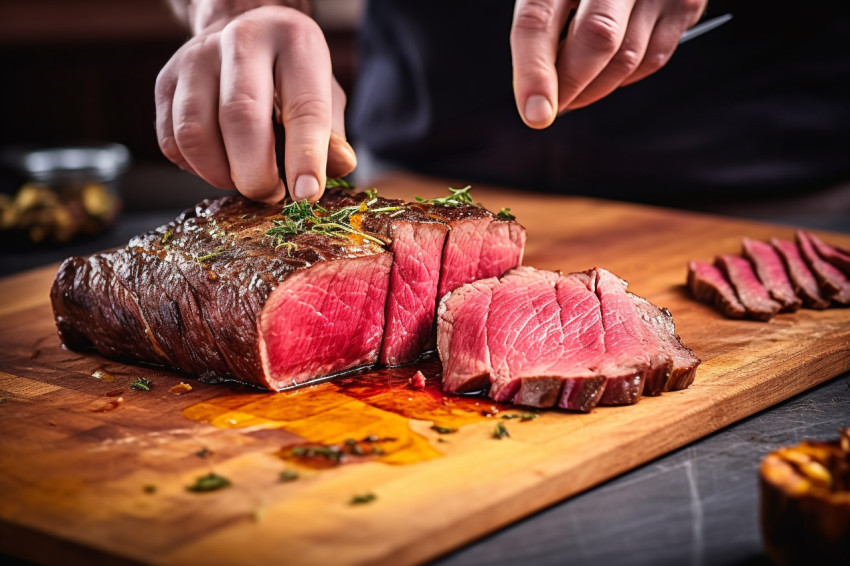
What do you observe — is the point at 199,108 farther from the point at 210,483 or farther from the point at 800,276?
the point at 800,276

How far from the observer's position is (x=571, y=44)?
10.7 feet

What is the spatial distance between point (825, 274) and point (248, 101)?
7.51 ft

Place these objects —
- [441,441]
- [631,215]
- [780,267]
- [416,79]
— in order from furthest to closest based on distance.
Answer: [416,79]
[631,215]
[780,267]
[441,441]

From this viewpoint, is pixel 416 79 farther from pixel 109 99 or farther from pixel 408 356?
pixel 109 99

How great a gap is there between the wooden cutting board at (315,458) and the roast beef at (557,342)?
6 centimetres

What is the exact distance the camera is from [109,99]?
898 cm

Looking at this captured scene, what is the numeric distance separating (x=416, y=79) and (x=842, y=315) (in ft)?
9.47

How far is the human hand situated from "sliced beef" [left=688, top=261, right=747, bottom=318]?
2.78 feet

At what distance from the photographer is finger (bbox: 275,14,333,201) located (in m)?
3.09

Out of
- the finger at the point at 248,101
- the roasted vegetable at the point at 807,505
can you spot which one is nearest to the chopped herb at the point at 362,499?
the roasted vegetable at the point at 807,505

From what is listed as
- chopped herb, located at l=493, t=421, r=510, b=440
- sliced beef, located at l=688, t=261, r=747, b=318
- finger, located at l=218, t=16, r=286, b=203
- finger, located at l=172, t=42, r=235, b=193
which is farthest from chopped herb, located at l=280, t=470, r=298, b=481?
sliced beef, located at l=688, t=261, r=747, b=318

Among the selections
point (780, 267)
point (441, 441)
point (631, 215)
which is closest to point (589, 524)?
point (441, 441)

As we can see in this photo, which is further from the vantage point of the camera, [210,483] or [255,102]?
[255,102]

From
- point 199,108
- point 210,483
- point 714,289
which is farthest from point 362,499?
point 714,289
